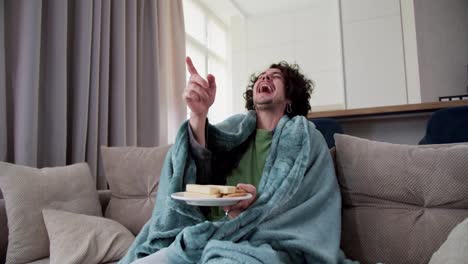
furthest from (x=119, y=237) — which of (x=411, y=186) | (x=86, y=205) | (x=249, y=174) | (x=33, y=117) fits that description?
(x=411, y=186)

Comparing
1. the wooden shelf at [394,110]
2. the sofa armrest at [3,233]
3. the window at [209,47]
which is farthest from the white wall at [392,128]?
the window at [209,47]

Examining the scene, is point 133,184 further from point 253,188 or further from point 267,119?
point 253,188

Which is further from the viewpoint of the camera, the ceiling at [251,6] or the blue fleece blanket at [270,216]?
the ceiling at [251,6]

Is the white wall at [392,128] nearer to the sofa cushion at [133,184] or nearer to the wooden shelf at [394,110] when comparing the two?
the wooden shelf at [394,110]

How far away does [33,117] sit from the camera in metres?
1.65

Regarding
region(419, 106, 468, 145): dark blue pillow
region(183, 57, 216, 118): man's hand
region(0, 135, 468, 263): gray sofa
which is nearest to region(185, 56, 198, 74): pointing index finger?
region(183, 57, 216, 118): man's hand

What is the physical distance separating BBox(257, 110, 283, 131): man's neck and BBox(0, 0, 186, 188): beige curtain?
1164mm

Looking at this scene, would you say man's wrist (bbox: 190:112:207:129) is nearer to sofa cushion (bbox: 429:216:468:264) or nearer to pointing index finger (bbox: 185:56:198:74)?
pointing index finger (bbox: 185:56:198:74)

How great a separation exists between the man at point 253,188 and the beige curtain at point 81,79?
101cm

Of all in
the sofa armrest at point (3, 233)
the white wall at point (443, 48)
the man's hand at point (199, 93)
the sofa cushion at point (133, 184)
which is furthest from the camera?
the white wall at point (443, 48)

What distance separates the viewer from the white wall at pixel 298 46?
14.1 feet

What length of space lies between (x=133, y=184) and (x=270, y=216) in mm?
954

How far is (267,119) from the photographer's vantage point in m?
1.32

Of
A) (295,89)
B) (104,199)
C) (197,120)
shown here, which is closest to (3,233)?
(104,199)
